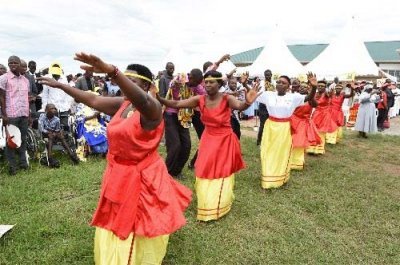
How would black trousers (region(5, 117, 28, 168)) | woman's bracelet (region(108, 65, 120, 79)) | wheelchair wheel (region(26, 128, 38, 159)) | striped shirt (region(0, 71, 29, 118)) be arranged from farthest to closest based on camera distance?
wheelchair wheel (region(26, 128, 38, 159)), black trousers (region(5, 117, 28, 168)), striped shirt (region(0, 71, 29, 118)), woman's bracelet (region(108, 65, 120, 79))

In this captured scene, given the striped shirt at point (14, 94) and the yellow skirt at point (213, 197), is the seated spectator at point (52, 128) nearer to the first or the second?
the striped shirt at point (14, 94)

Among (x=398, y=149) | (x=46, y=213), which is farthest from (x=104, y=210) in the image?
(x=398, y=149)

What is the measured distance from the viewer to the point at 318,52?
146ft

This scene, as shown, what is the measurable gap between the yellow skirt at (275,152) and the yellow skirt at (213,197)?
1405 mm

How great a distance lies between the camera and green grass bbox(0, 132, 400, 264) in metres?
4.30

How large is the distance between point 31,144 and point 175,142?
3.52 meters

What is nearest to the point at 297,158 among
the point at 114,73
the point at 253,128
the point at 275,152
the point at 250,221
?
the point at 275,152

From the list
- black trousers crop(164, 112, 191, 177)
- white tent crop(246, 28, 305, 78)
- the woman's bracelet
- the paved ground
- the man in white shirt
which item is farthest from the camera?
white tent crop(246, 28, 305, 78)

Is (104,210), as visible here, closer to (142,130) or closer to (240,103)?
(142,130)

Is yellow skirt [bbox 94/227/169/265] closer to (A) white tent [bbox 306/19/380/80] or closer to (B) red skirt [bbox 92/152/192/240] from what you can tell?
(B) red skirt [bbox 92/152/192/240]

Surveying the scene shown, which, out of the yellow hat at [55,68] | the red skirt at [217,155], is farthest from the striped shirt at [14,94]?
the red skirt at [217,155]

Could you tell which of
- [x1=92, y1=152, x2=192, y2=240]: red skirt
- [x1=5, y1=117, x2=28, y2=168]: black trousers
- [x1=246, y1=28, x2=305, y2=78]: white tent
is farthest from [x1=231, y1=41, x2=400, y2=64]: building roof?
[x1=92, y1=152, x2=192, y2=240]: red skirt

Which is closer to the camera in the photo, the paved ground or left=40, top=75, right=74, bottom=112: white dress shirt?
left=40, top=75, right=74, bottom=112: white dress shirt

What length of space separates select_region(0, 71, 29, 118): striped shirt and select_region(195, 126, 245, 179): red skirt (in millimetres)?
3745
